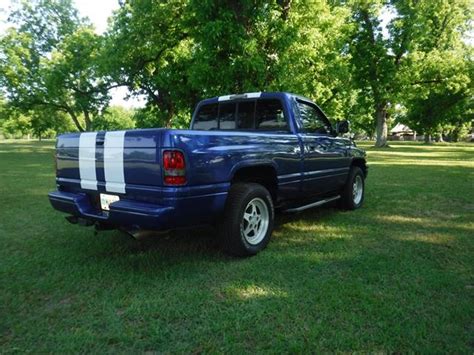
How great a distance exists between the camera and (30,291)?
3.28m

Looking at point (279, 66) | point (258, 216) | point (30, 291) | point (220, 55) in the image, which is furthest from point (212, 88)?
point (30, 291)

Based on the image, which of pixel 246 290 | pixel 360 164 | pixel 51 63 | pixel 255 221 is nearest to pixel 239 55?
pixel 360 164

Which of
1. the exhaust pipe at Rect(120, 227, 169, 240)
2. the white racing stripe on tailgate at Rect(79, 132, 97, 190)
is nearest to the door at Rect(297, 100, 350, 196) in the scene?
the exhaust pipe at Rect(120, 227, 169, 240)

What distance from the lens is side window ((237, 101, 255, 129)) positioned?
5109mm

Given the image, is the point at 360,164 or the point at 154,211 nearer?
the point at 154,211

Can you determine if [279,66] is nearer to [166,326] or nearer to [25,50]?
[166,326]

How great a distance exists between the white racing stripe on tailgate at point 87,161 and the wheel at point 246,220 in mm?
1494

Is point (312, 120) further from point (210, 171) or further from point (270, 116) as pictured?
point (210, 171)

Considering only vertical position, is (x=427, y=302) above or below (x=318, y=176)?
below

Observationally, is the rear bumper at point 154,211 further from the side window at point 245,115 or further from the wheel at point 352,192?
the wheel at point 352,192

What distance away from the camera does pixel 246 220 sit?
421cm

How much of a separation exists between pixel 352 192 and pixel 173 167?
4277 millimetres

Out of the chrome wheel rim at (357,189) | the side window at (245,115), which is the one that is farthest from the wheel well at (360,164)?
the side window at (245,115)

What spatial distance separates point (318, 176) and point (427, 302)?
259cm
